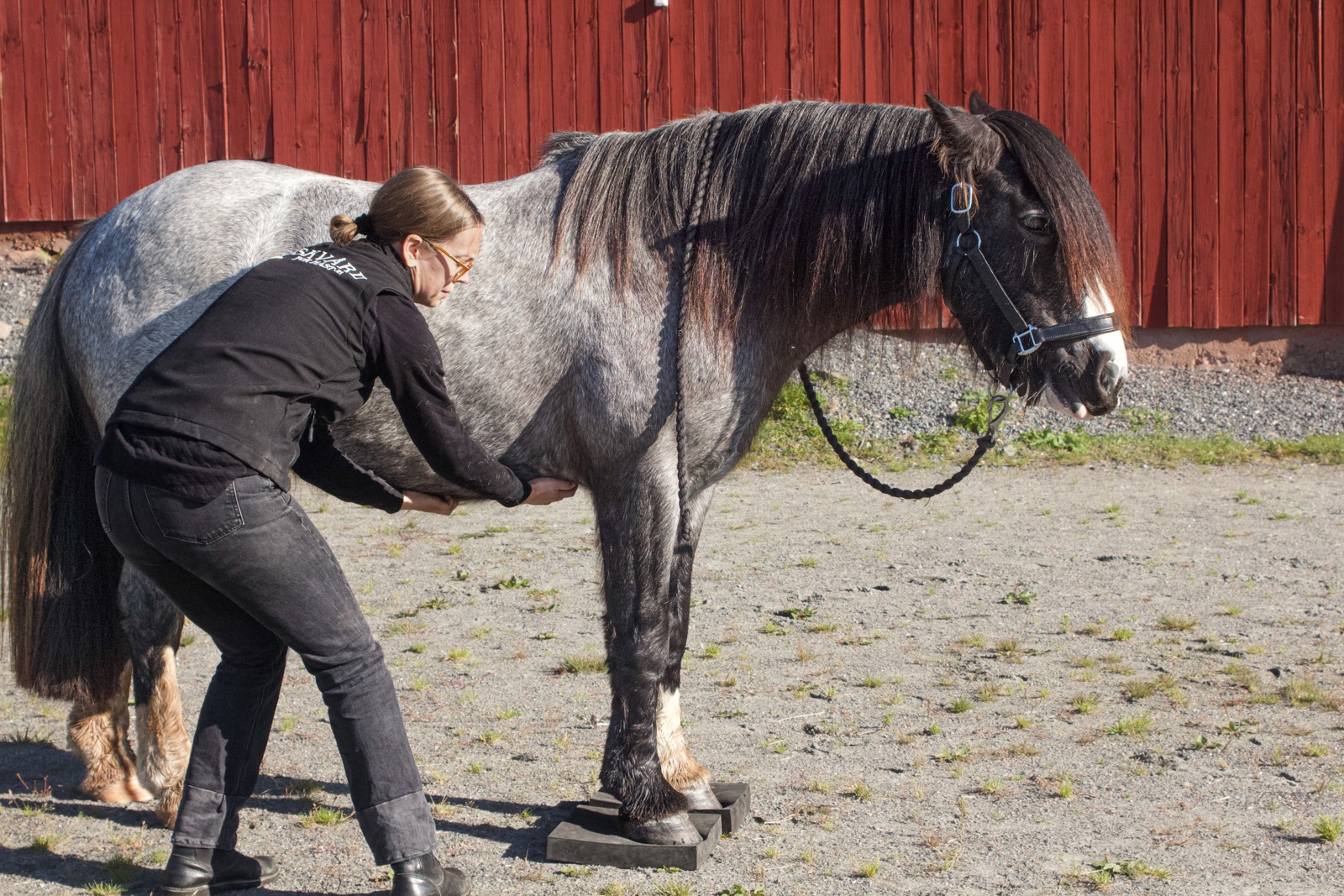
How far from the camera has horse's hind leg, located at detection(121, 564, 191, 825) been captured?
11.4 feet

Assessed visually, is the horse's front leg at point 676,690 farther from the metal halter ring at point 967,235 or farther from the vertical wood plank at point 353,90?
the vertical wood plank at point 353,90

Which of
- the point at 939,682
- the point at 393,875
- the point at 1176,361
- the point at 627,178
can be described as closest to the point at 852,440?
the point at 1176,361

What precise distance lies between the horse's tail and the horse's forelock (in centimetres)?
280

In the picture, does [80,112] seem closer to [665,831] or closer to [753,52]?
[753,52]

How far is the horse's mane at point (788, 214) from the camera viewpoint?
337 cm

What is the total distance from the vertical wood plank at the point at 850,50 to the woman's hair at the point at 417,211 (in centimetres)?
826

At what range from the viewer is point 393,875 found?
8.96ft

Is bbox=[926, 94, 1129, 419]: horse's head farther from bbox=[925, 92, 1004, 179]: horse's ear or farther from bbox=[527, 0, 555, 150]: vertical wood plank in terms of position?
bbox=[527, 0, 555, 150]: vertical wood plank

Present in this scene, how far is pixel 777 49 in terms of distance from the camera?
10469 millimetres

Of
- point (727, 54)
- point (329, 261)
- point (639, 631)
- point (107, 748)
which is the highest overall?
point (727, 54)

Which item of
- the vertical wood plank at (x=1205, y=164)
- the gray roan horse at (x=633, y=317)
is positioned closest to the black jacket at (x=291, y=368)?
the gray roan horse at (x=633, y=317)

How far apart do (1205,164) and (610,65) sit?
5.26m

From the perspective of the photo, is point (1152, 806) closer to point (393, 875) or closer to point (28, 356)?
point (393, 875)

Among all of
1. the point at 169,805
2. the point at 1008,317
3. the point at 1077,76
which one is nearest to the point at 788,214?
the point at 1008,317
